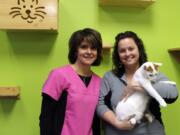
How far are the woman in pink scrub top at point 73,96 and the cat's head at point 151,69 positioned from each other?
0.91 feet

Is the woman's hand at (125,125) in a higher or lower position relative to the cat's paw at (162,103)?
lower

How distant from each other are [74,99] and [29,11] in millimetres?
548

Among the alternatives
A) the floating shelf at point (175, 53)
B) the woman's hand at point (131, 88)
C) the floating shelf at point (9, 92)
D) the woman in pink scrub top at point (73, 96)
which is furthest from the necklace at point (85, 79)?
the floating shelf at point (175, 53)

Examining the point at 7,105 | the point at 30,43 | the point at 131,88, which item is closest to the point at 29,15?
the point at 30,43

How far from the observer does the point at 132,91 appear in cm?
131

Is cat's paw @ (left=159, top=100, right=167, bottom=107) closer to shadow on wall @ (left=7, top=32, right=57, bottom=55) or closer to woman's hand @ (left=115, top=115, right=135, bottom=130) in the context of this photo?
woman's hand @ (left=115, top=115, right=135, bottom=130)

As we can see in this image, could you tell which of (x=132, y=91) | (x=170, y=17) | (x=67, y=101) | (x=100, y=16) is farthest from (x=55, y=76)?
(x=170, y=17)

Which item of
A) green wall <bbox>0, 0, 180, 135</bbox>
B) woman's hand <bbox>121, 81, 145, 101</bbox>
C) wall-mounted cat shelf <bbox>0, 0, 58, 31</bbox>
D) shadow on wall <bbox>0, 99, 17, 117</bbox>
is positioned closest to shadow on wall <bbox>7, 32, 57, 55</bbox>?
green wall <bbox>0, 0, 180, 135</bbox>

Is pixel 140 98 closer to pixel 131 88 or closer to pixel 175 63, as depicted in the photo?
pixel 131 88

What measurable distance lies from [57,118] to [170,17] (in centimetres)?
98

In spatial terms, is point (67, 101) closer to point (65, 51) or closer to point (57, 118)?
point (57, 118)

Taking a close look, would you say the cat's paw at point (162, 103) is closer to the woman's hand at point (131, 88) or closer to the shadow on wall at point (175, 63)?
the woman's hand at point (131, 88)

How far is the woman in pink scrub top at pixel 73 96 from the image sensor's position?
1.32m

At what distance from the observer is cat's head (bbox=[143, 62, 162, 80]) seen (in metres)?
1.21
